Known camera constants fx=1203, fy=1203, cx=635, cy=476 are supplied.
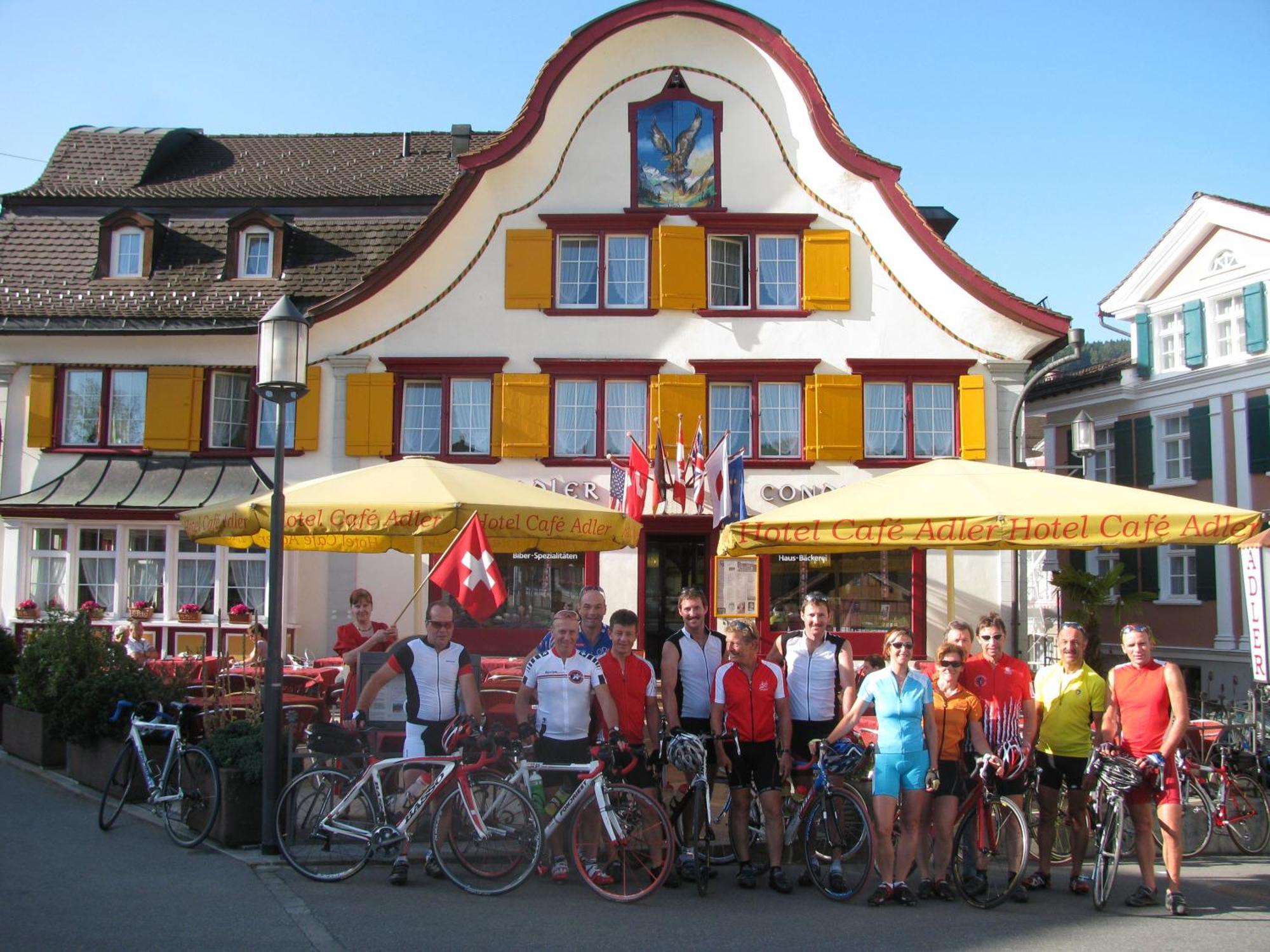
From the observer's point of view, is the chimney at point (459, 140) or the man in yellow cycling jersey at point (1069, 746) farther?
the chimney at point (459, 140)

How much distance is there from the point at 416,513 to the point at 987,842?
17.0ft

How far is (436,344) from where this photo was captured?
18734 mm

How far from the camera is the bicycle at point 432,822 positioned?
7.55 metres

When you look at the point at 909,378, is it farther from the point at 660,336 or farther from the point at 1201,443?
the point at 1201,443

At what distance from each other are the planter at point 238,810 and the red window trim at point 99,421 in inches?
452

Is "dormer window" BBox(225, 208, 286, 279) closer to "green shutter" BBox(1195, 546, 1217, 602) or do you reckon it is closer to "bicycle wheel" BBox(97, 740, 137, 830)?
"bicycle wheel" BBox(97, 740, 137, 830)

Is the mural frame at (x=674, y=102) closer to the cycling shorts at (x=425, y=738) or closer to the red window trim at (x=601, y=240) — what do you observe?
the red window trim at (x=601, y=240)

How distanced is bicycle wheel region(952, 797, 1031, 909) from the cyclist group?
0.05 m

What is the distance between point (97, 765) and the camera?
35.0 feet

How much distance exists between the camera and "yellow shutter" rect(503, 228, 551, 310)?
61.3 ft

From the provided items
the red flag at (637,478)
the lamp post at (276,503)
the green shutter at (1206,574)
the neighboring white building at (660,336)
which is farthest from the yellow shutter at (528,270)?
the green shutter at (1206,574)

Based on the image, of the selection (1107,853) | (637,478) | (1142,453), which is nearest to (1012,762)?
(1107,853)

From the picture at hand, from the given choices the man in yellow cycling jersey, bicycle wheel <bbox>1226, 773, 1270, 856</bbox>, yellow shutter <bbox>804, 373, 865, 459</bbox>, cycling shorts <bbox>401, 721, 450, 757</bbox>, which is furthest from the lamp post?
yellow shutter <bbox>804, 373, 865, 459</bbox>

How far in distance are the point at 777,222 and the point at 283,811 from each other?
43.8 feet
